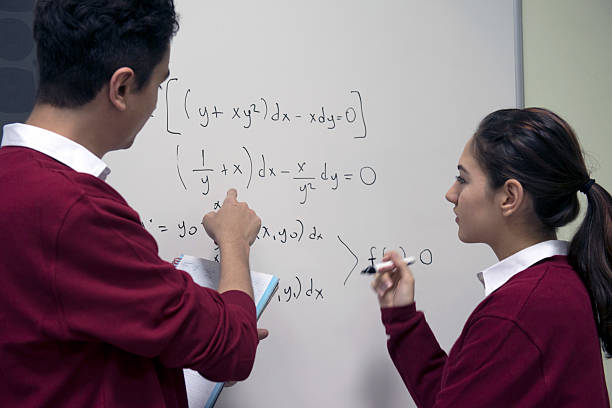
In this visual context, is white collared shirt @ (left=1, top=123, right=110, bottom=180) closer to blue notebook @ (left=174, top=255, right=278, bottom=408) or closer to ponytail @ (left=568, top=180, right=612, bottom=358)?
blue notebook @ (left=174, top=255, right=278, bottom=408)

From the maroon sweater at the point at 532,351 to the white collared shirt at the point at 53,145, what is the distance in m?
0.60

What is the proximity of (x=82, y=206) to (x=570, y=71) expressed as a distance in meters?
1.30

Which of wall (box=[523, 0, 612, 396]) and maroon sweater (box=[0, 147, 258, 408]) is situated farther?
wall (box=[523, 0, 612, 396])

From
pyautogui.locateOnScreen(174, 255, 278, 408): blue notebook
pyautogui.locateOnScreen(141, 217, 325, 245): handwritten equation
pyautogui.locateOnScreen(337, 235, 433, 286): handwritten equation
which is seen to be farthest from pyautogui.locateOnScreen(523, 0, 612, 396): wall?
pyautogui.locateOnScreen(174, 255, 278, 408): blue notebook

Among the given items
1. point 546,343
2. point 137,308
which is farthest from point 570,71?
point 137,308

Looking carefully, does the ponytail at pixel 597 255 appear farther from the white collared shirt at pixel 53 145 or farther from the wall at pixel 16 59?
the wall at pixel 16 59

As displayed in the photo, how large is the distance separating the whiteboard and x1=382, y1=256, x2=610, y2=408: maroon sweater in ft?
1.17

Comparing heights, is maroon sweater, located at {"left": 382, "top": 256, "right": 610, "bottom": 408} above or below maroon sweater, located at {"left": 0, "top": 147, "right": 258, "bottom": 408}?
below

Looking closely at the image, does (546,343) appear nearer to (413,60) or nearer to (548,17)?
(413,60)

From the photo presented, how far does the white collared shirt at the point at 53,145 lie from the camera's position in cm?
64

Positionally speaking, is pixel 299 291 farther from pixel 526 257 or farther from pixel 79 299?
pixel 79 299

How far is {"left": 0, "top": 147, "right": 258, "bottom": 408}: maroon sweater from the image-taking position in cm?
58

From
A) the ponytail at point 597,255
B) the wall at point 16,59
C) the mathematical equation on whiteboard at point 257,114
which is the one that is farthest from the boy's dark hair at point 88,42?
the ponytail at point 597,255

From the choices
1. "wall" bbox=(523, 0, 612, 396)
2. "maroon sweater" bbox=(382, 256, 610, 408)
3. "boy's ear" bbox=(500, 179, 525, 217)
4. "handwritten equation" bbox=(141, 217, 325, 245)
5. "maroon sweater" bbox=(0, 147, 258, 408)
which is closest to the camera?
"maroon sweater" bbox=(0, 147, 258, 408)
